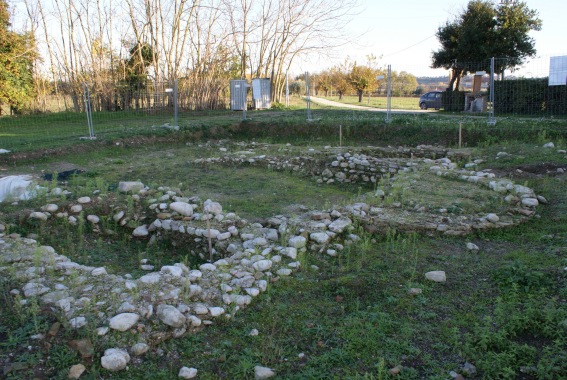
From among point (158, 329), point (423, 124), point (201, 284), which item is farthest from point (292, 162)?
point (158, 329)

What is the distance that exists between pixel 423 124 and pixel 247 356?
11796 mm

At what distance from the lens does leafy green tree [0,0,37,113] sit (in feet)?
64.9

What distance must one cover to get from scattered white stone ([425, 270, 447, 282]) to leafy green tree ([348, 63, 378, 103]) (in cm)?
3449

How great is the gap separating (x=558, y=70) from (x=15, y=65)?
22053mm

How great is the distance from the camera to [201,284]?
13.3ft

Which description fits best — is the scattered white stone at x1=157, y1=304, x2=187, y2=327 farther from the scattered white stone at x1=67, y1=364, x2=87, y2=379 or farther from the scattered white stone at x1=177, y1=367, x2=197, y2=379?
the scattered white stone at x1=67, y1=364, x2=87, y2=379

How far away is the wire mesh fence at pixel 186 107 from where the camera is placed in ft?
46.7

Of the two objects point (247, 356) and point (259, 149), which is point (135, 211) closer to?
point (247, 356)

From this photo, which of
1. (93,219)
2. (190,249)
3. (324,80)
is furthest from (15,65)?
(324,80)

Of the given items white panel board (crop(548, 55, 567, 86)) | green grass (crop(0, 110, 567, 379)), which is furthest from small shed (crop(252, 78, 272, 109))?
green grass (crop(0, 110, 567, 379))

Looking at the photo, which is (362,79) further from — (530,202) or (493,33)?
(530,202)

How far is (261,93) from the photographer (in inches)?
959

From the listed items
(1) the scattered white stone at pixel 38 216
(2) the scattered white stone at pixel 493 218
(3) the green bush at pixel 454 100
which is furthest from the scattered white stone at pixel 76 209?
(3) the green bush at pixel 454 100

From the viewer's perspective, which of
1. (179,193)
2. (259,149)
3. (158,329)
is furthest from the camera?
(259,149)
